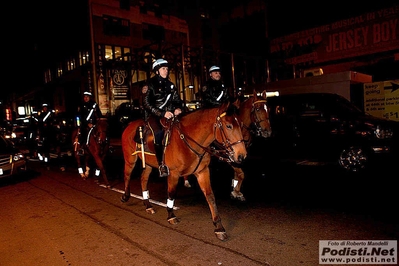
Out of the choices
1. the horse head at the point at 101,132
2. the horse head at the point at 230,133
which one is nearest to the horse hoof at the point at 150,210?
the horse head at the point at 230,133

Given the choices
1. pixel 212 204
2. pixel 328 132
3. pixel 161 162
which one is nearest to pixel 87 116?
pixel 161 162

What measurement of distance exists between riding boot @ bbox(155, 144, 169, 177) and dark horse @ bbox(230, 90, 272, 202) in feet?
5.32

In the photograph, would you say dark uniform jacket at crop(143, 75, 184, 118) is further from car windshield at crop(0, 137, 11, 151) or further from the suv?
car windshield at crop(0, 137, 11, 151)

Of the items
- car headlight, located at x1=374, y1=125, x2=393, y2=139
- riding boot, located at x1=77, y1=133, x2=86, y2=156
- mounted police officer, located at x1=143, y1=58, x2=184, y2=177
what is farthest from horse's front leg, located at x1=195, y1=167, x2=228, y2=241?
riding boot, located at x1=77, y1=133, x2=86, y2=156

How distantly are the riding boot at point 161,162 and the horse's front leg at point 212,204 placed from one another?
0.61m

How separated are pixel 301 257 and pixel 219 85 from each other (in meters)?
4.36

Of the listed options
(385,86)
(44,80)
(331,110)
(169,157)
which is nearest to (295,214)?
(169,157)

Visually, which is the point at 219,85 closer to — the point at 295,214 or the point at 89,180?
the point at 295,214

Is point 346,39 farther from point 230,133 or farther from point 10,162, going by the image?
point 10,162

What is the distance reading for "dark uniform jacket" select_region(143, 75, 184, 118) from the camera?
5906 mm

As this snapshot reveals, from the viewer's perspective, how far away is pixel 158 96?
19.6ft

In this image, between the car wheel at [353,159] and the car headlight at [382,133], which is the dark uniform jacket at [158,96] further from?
the car headlight at [382,133]

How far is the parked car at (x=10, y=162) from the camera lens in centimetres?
980

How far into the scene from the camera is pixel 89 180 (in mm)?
10031
